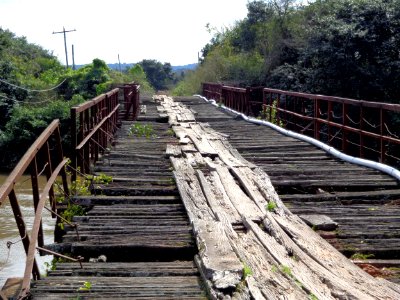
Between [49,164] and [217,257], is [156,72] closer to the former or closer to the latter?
[49,164]

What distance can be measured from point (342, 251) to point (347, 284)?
0.97m

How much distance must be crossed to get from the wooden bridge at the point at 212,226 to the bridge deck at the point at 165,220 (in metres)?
0.01

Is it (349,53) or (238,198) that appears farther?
(349,53)

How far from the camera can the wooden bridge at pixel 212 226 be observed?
4.30 metres

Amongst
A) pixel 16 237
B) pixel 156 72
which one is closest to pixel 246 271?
pixel 16 237

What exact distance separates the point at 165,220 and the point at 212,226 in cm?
63

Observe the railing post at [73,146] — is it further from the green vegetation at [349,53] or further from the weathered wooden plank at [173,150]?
the green vegetation at [349,53]

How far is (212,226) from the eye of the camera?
570 cm

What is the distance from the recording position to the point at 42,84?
4069 centimetres

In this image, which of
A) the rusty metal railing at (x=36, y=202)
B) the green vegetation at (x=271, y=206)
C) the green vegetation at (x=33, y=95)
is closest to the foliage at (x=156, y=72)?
the green vegetation at (x=33, y=95)

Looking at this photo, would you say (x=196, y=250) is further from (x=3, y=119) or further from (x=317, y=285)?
(x=3, y=119)

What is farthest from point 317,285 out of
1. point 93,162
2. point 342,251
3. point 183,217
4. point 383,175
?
point 93,162

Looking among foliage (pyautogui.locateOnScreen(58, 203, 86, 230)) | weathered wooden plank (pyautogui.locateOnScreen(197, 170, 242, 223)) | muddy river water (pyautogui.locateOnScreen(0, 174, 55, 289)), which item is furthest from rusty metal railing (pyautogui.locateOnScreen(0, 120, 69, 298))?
muddy river water (pyautogui.locateOnScreen(0, 174, 55, 289))

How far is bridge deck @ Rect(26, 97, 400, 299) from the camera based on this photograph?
445 cm
